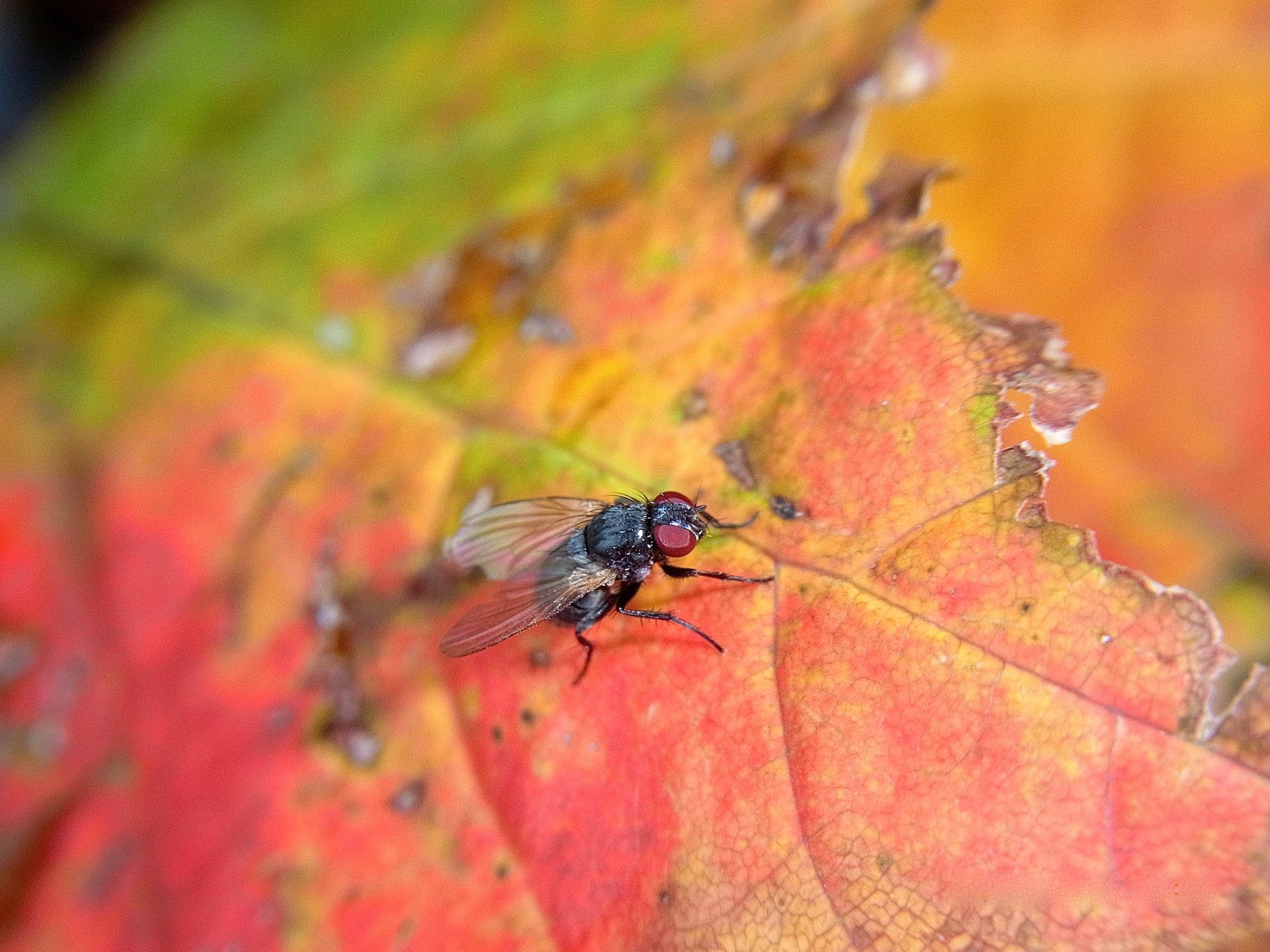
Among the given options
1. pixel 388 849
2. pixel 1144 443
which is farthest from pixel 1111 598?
pixel 388 849

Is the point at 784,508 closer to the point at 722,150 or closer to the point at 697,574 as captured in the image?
the point at 697,574

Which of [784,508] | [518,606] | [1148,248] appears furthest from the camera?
[1148,248]

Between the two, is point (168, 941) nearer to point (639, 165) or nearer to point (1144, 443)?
point (639, 165)

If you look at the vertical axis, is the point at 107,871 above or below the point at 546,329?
below

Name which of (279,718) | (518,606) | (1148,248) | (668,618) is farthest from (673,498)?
(1148,248)

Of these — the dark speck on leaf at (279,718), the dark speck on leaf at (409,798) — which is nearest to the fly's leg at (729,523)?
the dark speck on leaf at (409,798)

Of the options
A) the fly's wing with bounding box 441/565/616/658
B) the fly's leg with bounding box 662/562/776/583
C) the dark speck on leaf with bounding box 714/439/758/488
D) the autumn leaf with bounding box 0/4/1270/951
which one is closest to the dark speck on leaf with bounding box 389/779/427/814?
the autumn leaf with bounding box 0/4/1270/951

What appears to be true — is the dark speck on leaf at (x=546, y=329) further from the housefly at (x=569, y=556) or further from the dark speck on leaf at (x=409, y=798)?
the dark speck on leaf at (x=409, y=798)

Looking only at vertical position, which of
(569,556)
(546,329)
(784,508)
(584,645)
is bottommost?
(584,645)
